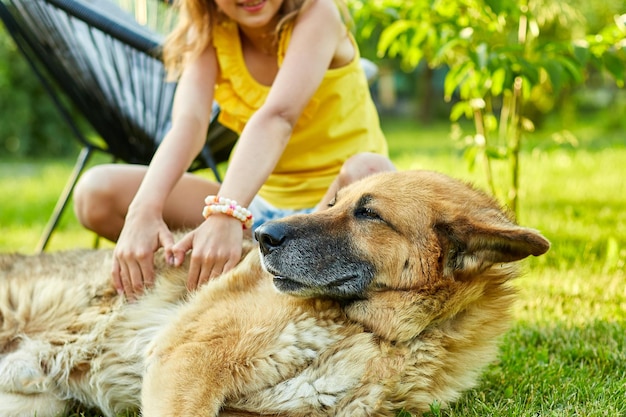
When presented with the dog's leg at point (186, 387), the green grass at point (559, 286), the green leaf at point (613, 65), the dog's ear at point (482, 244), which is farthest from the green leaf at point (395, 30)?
the dog's leg at point (186, 387)

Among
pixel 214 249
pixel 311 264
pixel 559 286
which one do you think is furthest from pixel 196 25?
pixel 559 286

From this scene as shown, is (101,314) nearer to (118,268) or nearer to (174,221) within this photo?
(118,268)

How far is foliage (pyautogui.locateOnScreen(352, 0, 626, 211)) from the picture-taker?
10.7ft

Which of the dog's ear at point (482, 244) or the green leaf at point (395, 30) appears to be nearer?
the dog's ear at point (482, 244)

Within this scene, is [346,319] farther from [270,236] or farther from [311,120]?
[311,120]

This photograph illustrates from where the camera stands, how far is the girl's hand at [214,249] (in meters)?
2.33

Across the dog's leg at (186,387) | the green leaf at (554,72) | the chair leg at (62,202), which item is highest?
the green leaf at (554,72)

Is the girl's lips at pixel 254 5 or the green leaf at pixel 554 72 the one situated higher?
the girl's lips at pixel 254 5

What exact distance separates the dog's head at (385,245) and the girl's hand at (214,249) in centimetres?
31

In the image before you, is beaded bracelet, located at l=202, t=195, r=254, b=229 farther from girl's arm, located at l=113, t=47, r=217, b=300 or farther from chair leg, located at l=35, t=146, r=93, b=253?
chair leg, located at l=35, t=146, r=93, b=253

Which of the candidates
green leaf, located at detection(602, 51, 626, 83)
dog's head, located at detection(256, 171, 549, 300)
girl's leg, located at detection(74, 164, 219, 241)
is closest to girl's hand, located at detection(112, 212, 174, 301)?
girl's leg, located at detection(74, 164, 219, 241)

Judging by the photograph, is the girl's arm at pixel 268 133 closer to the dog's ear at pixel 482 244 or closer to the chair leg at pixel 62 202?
the dog's ear at pixel 482 244

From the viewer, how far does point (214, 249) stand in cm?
233

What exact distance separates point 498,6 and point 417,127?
1440 centimetres
